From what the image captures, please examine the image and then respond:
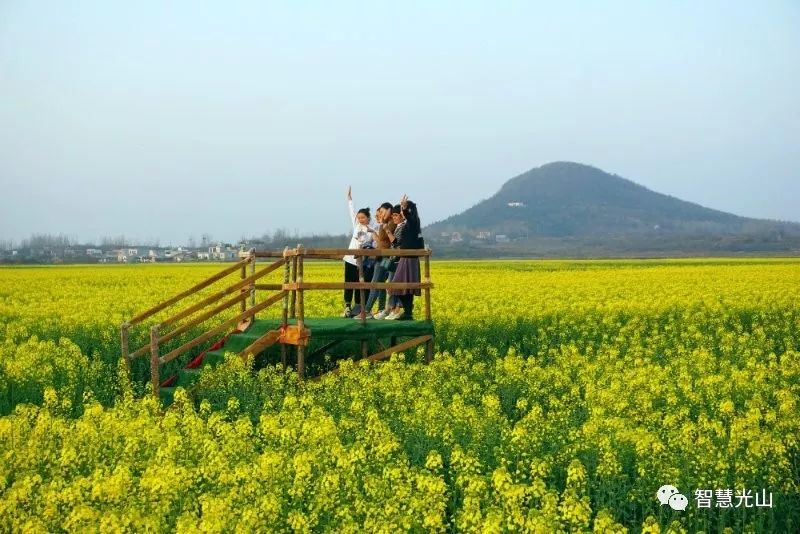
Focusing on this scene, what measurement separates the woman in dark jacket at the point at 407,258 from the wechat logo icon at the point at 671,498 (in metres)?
8.80

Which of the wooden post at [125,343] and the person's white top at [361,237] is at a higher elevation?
the person's white top at [361,237]

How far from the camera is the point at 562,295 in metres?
26.9

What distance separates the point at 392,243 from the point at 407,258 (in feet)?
1.61

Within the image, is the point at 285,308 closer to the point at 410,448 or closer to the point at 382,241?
the point at 382,241

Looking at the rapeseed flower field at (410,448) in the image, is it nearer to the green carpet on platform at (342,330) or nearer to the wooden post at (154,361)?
the wooden post at (154,361)

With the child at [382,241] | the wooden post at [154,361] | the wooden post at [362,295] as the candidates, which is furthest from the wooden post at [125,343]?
the child at [382,241]

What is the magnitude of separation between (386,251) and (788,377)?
6.69 meters

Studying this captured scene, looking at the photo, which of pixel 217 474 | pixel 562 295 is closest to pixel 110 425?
pixel 217 474

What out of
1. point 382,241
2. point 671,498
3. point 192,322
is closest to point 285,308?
point 192,322

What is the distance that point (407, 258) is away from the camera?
1631cm

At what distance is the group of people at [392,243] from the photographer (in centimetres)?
1633

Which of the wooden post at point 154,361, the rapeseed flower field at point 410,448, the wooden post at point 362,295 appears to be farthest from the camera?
the wooden post at point 362,295

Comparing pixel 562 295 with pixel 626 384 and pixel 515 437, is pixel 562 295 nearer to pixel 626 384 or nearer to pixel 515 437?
pixel 626 384

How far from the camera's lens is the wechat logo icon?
7824 millimetres
